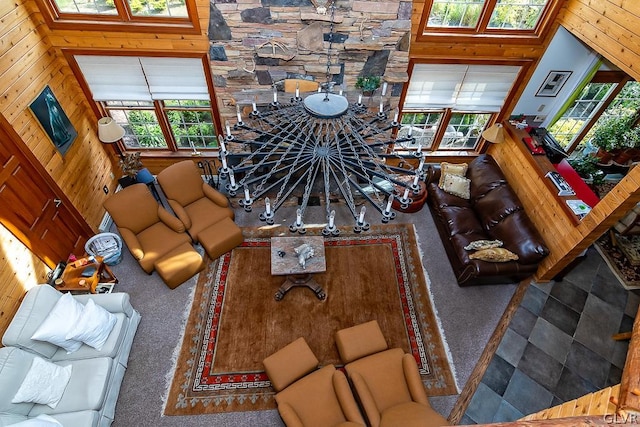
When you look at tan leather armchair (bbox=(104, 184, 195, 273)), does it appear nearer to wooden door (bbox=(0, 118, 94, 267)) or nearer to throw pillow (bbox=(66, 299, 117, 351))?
wooden door (bbox=(0, 118, 94, 267))

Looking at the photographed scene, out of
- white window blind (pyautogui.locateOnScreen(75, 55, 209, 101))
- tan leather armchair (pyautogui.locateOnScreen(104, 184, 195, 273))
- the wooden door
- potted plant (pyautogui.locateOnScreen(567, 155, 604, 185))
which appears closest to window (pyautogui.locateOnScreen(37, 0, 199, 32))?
white window blind (pyautogui.locateOnScreen(75, 55, 209, 101))

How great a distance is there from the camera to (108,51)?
14.4 feet

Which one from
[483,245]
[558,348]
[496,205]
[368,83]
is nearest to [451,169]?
[496,205]

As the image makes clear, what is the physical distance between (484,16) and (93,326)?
19.3ft

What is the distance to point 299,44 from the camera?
432 cm

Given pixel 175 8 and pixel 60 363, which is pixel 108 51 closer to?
pixel 175 8

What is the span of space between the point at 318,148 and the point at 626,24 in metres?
3.61

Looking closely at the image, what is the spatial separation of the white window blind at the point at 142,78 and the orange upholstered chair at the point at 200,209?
3.37 feet

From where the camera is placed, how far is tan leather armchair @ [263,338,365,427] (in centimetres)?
316

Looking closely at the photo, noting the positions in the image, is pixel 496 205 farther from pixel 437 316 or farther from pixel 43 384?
pixel 43 384

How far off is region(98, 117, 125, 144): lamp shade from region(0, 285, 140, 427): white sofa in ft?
7.01

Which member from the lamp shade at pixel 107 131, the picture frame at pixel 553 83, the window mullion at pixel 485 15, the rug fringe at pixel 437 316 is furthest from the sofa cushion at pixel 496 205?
the lamp shade at pixel 107 131

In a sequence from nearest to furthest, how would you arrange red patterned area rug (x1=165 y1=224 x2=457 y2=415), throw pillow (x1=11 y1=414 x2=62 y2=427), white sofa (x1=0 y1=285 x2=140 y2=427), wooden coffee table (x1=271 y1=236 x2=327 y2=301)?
1. throw pillow (x1=11 y1=414 x2=62 y2=427)
2. white sofa (x1=0 y1=285 x2=140 y2=427)
3. red patterned area rug (x1=165 y1=224 x2=457 y2=415)
4. wooden coffee table (x1=271 y1=236 x2=327 y2=301)

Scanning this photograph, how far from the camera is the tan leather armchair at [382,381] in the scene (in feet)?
10.3
